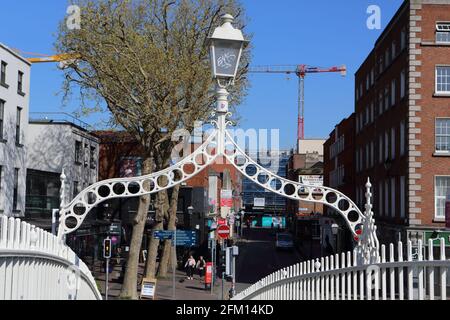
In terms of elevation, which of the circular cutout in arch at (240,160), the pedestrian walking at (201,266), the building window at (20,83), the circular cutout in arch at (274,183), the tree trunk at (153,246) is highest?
the building window at (20,83)

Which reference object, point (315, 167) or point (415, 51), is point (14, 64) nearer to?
point (415, 51)

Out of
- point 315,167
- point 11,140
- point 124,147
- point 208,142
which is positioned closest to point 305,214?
point 315,167

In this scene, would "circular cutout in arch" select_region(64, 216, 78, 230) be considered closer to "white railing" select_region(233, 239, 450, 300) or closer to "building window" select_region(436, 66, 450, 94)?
"white railing" select_region(233, 239, 450, 300)

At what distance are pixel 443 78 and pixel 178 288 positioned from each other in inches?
702

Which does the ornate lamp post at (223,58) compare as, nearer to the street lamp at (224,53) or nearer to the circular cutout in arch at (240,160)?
the street lamp at (224,53)

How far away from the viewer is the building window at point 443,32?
32688 millimetres

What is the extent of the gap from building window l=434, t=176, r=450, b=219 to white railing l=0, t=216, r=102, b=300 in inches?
1025

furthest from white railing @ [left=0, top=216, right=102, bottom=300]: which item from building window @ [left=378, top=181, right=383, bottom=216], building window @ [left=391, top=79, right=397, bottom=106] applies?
building window @ [left=378, top=181, right=383, bottom=216]

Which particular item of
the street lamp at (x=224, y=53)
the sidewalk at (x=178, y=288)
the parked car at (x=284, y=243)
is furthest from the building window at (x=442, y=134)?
the parked car at (x=284, y=243)

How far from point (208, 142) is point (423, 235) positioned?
78.6 ft

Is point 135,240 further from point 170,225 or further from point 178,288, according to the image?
point 170,225

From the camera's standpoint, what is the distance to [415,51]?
32.6 m

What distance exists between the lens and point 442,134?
3241cm

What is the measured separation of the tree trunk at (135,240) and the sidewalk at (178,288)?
3.26 feet
